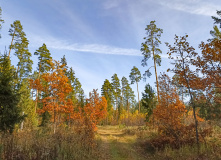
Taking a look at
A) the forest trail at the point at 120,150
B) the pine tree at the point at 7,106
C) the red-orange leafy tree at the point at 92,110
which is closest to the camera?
the forest trail at the point at 120,150

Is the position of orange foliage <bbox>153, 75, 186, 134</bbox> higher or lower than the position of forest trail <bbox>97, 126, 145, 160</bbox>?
higher

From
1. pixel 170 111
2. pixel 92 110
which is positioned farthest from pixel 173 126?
pixel 92 110

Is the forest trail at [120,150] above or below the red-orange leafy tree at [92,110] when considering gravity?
below

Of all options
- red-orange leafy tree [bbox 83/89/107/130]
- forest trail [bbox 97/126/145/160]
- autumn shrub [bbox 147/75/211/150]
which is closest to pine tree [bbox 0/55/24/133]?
red-orange leafy tree [bbox 83/89/107/130]

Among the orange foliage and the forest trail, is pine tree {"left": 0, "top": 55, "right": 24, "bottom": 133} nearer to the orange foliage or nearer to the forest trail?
the forest trail

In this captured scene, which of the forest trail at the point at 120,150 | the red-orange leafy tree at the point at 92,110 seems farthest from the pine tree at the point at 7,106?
the forest trail at the point at 120,150

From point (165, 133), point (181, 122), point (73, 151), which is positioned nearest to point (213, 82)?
point (181, 122)

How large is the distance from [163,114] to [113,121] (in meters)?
37.1

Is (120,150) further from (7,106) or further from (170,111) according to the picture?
(7,106)

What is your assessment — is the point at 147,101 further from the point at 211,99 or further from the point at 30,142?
the point at 30,142

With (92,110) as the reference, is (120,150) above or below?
below

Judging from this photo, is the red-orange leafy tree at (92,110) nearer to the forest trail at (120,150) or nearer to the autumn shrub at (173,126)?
the forest trail at (120,150)

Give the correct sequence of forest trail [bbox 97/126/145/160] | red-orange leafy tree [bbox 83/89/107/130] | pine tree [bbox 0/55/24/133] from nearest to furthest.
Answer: forest trail [bbox 97/126/145/160] < pine tree [bbox 0/55/24/133] < red-orange leafy tree [bbox 83/89/107/130]

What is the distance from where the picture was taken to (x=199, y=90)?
9523 millimetres
